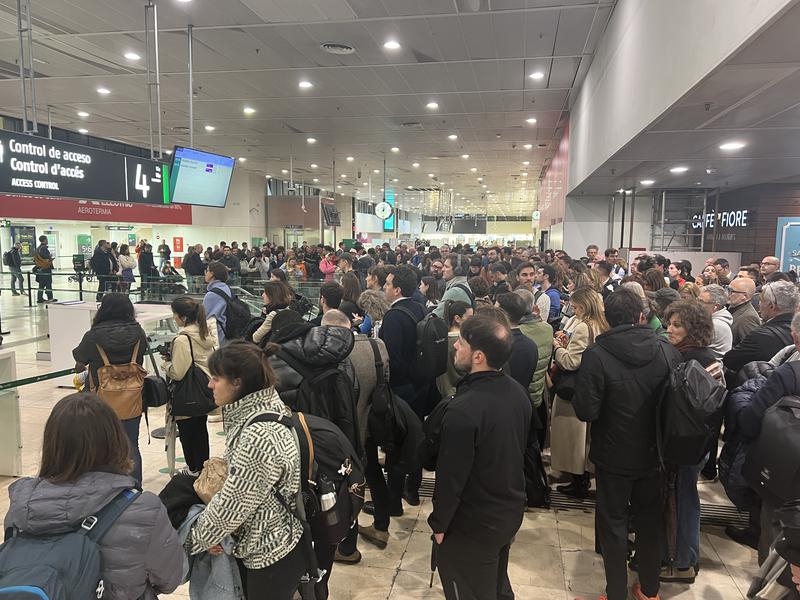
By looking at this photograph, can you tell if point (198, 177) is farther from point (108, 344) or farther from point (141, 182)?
point (108, 344)

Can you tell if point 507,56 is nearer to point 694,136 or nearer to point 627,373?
point 694,136

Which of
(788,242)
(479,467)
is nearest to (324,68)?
(479,467)

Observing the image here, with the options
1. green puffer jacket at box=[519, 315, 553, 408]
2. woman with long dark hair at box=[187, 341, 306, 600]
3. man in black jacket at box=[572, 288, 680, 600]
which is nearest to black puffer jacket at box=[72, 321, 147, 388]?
woman with long dark hair at box=[187, 341, 306, 600]

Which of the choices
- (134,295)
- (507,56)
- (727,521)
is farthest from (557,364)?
(134,295)

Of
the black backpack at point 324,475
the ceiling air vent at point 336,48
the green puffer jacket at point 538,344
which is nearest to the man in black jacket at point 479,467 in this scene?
the black backpack at point 324,475

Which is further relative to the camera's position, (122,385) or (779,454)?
(122,385)

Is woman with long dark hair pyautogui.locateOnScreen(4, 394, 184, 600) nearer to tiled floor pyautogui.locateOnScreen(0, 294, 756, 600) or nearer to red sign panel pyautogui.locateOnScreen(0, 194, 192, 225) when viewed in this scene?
tiled floor pyautogui.locateOnScreen(0, 294, 756, 600)

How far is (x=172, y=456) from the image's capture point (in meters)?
4.46

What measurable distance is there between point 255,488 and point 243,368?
0.45 m

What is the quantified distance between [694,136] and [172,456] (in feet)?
19.6

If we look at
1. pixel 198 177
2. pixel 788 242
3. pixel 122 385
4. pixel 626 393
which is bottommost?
pixel 122 385

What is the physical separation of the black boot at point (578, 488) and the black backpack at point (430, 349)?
152 cm

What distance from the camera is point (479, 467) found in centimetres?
226

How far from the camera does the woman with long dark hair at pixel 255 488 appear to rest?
1.97 metres
